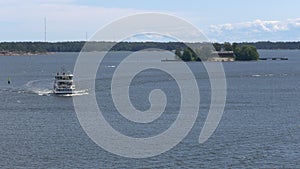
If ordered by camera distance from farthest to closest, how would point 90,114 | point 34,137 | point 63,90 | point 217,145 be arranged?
point 63,90, point 90,114, point 34,137, point 217,145

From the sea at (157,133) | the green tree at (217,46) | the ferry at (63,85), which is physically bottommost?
the sea at (157,133)

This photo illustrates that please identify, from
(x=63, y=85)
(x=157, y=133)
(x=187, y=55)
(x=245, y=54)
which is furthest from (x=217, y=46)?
(x=157, y=133)

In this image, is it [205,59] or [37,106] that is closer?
[37,106]

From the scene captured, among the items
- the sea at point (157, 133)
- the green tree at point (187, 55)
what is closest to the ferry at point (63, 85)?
the sea at point (157, 133)

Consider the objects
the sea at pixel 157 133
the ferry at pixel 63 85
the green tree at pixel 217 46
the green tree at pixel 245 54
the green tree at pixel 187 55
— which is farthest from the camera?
the green tree at pixel 217 46

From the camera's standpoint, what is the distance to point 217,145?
1538 inches

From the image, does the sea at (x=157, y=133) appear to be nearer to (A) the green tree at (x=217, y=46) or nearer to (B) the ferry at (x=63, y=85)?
(B) the ferry at (x=63, y=85)

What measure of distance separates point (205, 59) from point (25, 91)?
86.7 metres

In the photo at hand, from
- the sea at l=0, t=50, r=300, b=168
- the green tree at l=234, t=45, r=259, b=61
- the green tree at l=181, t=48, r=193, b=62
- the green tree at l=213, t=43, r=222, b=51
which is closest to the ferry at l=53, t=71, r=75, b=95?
the sea at l=0, t=50, r=300, b=168

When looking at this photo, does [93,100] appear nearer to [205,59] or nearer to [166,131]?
[166,131]

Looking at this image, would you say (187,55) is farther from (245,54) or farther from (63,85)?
(63,85)

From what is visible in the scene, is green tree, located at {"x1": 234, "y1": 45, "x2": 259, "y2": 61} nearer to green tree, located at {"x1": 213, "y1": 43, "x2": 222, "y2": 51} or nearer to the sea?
green tree, located at {"x1": 213, "y1": 43, "x2": 222, "y2": 51}

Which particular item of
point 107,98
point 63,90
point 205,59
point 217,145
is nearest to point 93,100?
point 107,98

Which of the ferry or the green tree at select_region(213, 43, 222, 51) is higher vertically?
the green tree at select_region(213, 43, 222, 51)
